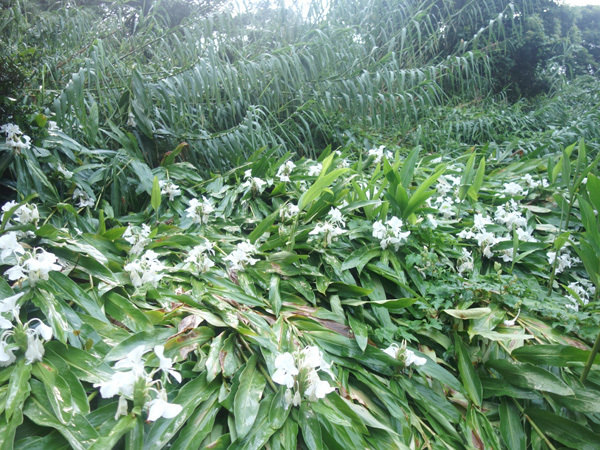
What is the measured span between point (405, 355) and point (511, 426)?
343 millimetres

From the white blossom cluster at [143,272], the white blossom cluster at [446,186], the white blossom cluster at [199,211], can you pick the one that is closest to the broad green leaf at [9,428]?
the white blossom cluster at [143,272]

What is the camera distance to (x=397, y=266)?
151 cm

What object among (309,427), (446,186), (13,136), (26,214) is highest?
(13,136)

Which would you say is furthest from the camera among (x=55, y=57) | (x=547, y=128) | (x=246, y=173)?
(x=547, y=128)

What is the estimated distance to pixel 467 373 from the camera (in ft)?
3.92

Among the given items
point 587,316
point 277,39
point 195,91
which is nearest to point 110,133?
point 195,91

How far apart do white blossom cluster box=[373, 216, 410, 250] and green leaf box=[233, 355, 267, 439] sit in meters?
0.73

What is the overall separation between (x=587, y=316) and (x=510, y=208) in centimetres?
78

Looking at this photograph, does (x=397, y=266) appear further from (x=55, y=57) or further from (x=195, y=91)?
(x=55, y=57)

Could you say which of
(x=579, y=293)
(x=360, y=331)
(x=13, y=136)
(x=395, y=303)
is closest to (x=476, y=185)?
(x=579, y=293)

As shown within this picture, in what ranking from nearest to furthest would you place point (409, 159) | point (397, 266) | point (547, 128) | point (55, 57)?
1. point (397, 266)
2. point (409, 159)
3. point (55, 57)
4. point (547, 128)

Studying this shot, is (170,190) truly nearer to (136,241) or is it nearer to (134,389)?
(136,241)

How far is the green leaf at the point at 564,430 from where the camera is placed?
1.03 m

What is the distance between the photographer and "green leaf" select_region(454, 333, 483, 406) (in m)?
1.15
